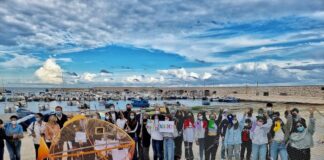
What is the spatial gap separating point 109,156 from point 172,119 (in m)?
2.28

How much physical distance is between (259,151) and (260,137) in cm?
46

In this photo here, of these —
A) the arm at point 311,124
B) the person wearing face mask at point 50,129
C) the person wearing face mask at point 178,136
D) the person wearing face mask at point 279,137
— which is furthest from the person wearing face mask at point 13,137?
the arm at point 311,124

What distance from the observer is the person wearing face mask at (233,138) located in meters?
11.2

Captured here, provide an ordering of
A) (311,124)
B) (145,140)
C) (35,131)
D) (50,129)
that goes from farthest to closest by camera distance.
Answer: (145,140)
(35,131)
(50,129)
(311,124)

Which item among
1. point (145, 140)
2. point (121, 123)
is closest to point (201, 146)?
point (145, 140)

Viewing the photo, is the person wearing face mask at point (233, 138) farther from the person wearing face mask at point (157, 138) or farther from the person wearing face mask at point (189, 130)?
the person wearing face mask at point (157, 138)

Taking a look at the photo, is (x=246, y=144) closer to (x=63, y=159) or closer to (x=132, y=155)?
(x=132, y=155)

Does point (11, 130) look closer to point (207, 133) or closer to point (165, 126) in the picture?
point (165, 126)

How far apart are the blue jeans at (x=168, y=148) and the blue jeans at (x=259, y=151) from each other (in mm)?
2437

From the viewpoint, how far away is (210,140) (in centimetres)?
1152

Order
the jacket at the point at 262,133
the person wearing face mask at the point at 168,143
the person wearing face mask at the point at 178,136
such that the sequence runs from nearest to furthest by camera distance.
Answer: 1. the jacket at the point at 262,133
2. the person wearing face mask at the point at 168,143
3. the person wearing face mask at the point at 178,136

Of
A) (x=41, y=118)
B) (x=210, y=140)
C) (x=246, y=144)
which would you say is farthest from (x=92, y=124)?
(x=246, y=144)

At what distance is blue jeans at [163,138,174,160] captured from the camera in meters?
11.3

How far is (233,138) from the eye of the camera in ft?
36.8
